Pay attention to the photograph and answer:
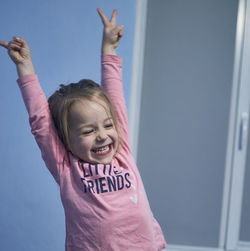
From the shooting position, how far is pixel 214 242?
1.39m

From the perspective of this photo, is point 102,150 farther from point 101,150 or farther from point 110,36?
point 110,36

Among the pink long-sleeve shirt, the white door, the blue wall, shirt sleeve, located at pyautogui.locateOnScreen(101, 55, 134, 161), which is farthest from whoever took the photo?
the white door

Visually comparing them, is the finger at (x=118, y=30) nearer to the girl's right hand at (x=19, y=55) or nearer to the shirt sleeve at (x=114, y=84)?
the shirt sleeve at (x=114, y=84)

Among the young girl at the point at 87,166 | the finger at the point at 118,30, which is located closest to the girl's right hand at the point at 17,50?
the young girl at the point at 87,166

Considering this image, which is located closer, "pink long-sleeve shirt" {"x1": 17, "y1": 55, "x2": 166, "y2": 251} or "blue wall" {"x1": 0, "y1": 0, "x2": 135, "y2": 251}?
"pink long-sleeve shirt" {"x1": 17, "y1": 55, "x2": 166, "y2": 251}

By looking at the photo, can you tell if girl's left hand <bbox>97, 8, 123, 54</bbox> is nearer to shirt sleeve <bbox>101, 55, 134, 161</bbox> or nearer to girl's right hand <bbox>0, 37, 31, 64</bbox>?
shirt sleeve <bbox>101, 55, 134, 161</bbox>

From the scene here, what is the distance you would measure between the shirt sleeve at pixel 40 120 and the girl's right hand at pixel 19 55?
0.02 metres

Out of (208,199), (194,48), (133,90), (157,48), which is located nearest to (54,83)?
(133,90)

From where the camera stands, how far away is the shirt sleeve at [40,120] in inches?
26.3

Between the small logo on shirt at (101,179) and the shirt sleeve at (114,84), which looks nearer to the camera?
the small logo on shirt at (101,179)

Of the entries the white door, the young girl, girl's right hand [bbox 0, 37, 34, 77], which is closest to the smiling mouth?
the young girl

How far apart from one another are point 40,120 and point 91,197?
201 mm

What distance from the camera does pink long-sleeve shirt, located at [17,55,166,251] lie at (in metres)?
0.65

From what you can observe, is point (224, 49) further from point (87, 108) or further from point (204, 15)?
point (87, 108)
